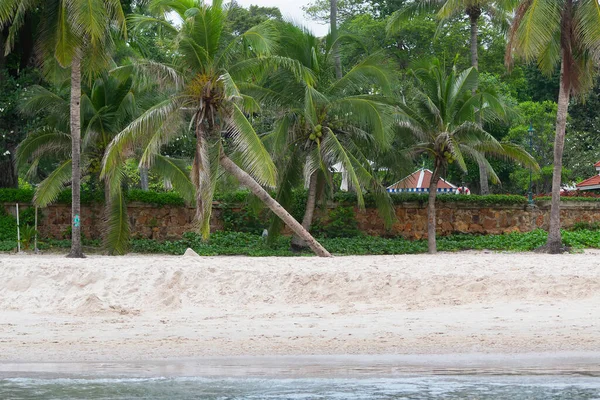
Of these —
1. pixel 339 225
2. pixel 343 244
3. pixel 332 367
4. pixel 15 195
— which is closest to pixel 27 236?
pixel 15 195

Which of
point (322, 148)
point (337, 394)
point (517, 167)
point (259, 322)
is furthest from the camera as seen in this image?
point (517, 167)

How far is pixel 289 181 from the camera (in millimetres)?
22641

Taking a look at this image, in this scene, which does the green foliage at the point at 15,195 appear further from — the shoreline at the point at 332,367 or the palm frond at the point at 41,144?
the shoreline at the point at 332,367

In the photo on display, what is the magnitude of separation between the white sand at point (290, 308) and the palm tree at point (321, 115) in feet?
19.0

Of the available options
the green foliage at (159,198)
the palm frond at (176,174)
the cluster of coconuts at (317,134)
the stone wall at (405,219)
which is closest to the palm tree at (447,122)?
the stone wall at (405,219)

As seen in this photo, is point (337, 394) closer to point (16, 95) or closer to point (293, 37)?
point (293, 37)

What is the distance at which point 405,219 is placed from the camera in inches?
1025

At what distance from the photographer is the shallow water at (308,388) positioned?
8.98 metres

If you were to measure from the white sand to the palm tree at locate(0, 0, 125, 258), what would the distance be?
5.65 meters

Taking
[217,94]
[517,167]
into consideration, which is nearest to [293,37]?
[217,94]

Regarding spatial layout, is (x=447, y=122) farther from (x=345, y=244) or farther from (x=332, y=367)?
(x=332, y=367)

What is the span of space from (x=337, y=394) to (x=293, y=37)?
14141 millimetres

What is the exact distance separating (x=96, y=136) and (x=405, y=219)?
930 cm

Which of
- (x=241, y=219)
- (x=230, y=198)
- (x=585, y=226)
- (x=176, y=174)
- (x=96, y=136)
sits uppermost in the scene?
(x=96, y=136)
